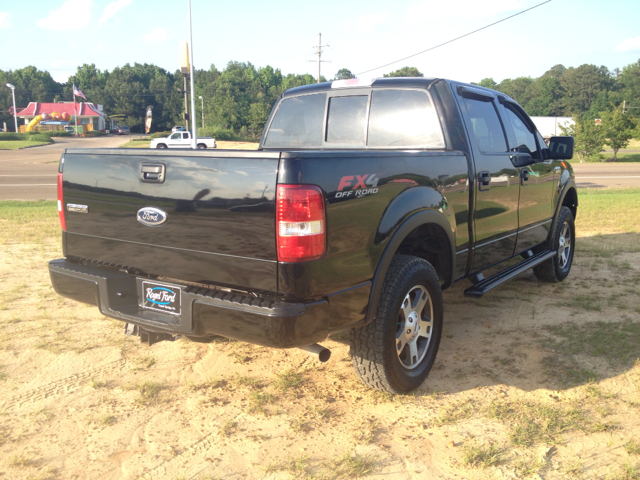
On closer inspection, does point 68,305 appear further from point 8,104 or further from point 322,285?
point 8,104

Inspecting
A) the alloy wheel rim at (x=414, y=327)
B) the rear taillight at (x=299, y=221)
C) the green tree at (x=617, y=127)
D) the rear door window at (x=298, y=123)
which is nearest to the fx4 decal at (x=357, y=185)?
the rear taillight at (x=299, y=221)

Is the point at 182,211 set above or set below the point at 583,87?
below

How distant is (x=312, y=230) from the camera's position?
2.56m

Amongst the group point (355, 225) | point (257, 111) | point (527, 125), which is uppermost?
point (257, 111)

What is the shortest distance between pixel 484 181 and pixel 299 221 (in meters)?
2.10

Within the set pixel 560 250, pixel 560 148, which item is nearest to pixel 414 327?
pixel 560 148

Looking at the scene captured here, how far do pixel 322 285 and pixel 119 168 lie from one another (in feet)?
4.48

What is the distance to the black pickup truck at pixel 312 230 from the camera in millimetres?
2582

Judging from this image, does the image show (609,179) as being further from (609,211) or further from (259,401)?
(259,401)

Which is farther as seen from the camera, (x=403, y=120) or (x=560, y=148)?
(x=560, y=148)

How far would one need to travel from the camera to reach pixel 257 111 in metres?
63.2

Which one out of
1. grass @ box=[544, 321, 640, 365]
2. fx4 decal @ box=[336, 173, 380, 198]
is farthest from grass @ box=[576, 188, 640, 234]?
fx4 decal @ box=[336, 173, 380, 198]

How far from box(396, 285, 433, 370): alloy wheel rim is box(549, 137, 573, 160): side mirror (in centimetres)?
267

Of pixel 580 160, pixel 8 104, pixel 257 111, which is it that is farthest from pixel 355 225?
pixel 8 104
